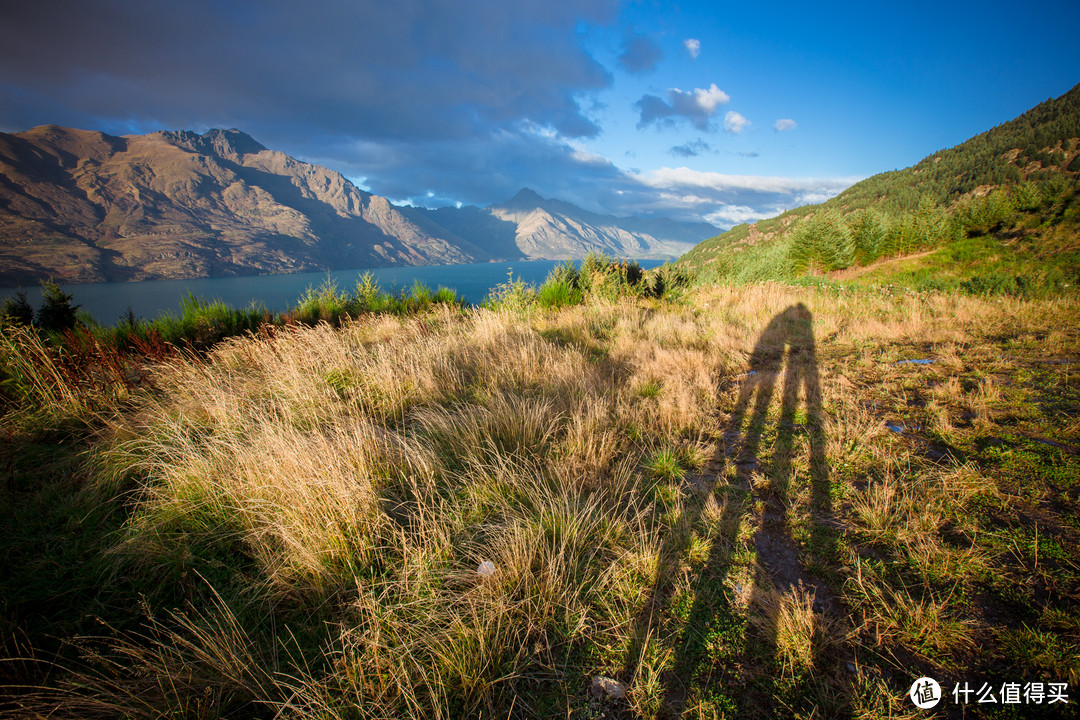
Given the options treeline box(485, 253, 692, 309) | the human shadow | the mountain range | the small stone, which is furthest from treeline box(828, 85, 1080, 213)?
the small stone

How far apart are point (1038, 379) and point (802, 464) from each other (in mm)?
3392

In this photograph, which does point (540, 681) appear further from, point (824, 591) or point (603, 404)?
point (603, 404)

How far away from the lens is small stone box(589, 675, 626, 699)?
1438mm

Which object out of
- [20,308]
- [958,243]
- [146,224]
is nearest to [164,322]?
[20,308]

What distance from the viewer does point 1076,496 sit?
2.19 meters

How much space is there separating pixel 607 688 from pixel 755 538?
4.20 ft

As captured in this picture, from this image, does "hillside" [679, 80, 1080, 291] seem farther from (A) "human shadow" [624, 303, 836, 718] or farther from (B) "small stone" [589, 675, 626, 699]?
(B) "small stone" [589, 675, 626, 699]

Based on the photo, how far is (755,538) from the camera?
216 centimetres

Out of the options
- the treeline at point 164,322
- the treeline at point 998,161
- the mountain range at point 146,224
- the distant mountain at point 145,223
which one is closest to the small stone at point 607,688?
the treeline at point 164,322

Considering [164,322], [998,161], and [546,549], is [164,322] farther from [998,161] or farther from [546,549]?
[998,161]

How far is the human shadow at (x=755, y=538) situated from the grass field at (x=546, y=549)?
0.02 metres

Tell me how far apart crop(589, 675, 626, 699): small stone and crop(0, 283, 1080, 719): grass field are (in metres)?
0.01

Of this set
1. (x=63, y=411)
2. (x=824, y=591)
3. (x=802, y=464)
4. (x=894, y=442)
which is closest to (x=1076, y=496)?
(x=894, y=442)

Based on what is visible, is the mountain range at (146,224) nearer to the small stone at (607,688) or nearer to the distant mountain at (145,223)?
the distant mountain at (145,223)
